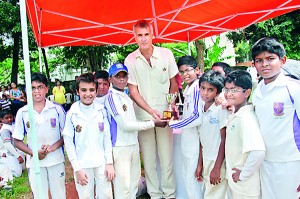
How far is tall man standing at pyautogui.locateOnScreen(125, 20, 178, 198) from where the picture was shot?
3805 mm

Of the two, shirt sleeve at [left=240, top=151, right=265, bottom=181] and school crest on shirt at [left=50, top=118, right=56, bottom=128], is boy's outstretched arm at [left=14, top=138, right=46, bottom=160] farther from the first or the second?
shirt sleeve at [left=240, top=151, right=265, bottom=181]

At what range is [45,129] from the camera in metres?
3.27

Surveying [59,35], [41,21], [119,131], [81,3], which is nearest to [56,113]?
[119,131]

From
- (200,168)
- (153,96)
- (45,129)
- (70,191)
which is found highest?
(153,96)

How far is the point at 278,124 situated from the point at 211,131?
0.82 meters

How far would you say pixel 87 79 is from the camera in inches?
127

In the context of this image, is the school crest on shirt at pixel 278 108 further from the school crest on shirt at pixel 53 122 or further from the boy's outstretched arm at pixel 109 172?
the school crest on shirt at pixel 53 122

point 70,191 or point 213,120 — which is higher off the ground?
point 213,120

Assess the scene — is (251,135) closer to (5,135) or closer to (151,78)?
(151,78)

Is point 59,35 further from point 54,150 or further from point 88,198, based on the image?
point 88,198

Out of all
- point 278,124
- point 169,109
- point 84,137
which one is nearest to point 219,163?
point 278,124

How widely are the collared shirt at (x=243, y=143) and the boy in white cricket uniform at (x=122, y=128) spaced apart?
3.45 ft

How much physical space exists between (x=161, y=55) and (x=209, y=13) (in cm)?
199

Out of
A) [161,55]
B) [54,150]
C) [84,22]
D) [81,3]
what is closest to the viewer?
[54,150]
